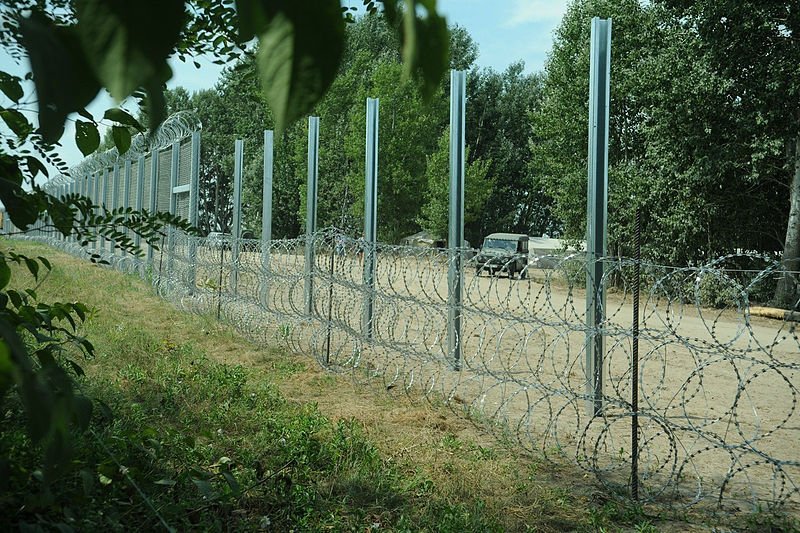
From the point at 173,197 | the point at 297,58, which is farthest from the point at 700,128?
the point at 297,58

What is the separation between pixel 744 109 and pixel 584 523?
12.2 metres

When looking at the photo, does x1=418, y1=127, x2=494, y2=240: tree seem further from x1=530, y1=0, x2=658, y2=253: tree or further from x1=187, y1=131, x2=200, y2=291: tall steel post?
x1=187, y1=131, x2=200, y2=291: tall steel post

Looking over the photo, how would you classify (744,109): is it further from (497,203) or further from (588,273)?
(497,203)

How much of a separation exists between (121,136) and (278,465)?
106 inches

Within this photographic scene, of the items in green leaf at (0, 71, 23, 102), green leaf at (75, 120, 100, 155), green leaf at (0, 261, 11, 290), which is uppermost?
green leaf at (0, 71, 23, 102)

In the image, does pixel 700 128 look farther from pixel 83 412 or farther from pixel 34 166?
pixel 83 412

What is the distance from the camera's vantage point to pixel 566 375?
23.4 feet

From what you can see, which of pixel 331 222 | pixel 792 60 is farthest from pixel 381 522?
pixel 331 222

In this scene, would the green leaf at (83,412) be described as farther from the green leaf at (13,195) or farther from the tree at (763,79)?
the tree at (763,79)

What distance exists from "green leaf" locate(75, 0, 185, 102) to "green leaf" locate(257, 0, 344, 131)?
0.11 ft

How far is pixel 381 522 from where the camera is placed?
3.18 metres

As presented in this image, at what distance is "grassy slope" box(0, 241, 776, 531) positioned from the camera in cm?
263

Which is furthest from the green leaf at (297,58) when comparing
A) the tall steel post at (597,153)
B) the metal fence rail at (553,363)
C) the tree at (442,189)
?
the tree at (442,189)

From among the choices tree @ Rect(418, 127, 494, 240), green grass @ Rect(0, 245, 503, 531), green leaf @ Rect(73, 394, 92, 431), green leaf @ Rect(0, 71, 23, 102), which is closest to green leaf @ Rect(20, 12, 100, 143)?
green leaf @ Rect(73, 394, 92, 431)
